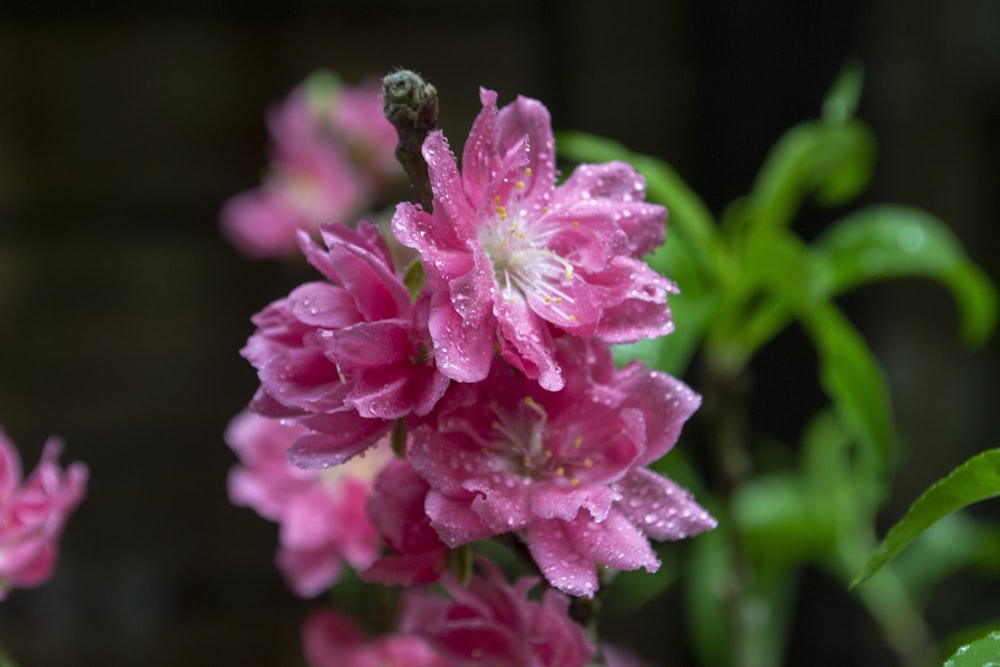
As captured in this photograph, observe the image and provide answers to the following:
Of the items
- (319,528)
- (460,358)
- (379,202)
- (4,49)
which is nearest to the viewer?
(460,358)

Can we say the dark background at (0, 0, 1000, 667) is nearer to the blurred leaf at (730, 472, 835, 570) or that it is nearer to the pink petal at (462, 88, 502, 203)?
the blurred leaf at (730, 472, 835, 570)

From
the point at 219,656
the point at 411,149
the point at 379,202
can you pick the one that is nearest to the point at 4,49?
the point at 379,202

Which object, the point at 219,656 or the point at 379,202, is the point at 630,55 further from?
the point at 219,656

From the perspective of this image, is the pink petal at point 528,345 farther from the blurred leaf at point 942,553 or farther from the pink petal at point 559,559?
the blurred leaf at point 942,553

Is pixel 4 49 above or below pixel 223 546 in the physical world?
above

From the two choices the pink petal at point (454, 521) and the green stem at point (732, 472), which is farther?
the green stem at point (732, 472)

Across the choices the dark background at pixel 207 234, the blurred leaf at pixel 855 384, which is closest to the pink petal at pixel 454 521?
the blurred leaf at pixel 855 384

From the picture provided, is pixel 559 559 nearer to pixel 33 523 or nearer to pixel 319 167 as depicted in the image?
pixel 33 523

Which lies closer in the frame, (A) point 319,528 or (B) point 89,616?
(A) point 319,528
